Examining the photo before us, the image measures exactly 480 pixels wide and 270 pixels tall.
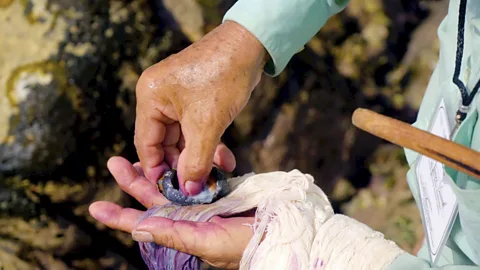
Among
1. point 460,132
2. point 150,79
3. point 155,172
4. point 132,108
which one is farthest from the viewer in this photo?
point 132,108

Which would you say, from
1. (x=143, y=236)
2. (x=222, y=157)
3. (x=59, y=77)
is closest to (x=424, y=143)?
(x=143, y=236)

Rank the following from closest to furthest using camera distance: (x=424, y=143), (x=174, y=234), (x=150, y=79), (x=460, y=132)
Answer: (x=424, y=143) → (x=460, y=132) → (x=174, y=234) → (x=150, y=79)

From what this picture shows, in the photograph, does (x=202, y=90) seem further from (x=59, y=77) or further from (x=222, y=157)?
(x=59, y=77)

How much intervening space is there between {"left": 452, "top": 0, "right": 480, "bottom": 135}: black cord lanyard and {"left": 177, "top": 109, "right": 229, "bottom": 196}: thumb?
0.41 m

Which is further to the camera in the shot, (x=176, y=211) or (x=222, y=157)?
(x=222, y=157)

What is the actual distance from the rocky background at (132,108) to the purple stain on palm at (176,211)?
1.55ft

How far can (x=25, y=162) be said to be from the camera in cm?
142

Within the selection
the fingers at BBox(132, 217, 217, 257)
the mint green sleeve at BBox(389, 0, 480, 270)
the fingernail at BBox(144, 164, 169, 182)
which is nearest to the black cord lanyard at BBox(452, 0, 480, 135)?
the mint green sleeve at BBox(389, 0, 480, 270)

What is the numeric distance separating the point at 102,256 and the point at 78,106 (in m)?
0.48

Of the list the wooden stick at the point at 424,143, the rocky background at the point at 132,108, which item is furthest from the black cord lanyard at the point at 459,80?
the rocky background at the point at 132,108

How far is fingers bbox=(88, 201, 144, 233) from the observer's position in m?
1.10

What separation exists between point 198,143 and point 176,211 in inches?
6.9

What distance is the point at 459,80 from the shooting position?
82 centimetres

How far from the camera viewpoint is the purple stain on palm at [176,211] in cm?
99
